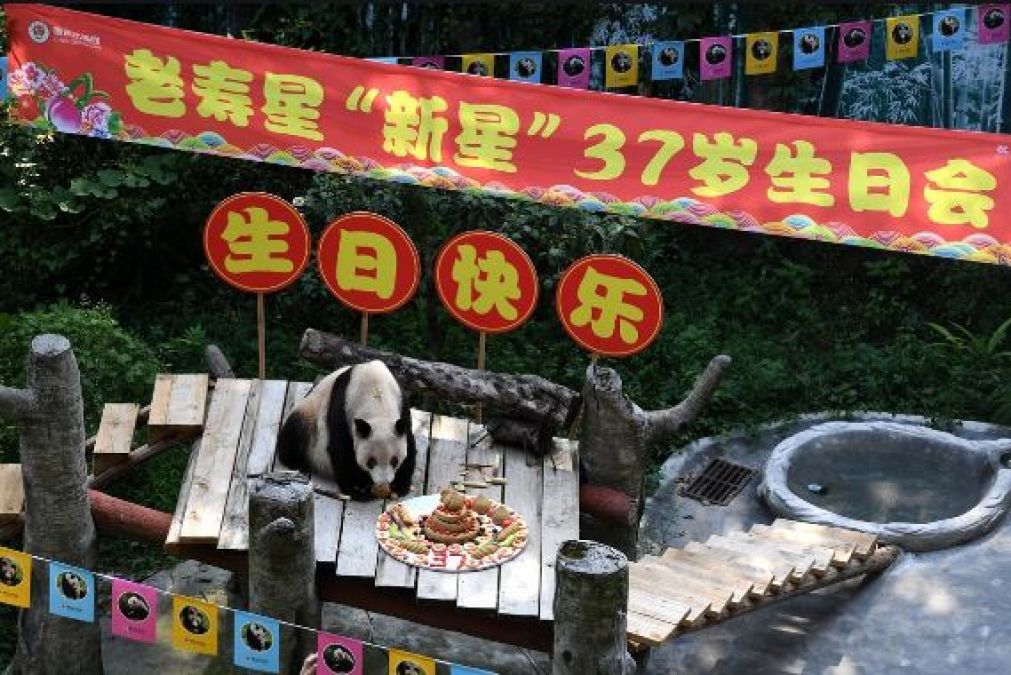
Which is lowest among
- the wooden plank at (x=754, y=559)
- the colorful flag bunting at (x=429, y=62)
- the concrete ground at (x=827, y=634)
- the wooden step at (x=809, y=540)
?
the concrete ground at (x=827, y=634)

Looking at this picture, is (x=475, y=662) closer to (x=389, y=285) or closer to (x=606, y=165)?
(x=389, y=285)

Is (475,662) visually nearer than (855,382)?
Yes

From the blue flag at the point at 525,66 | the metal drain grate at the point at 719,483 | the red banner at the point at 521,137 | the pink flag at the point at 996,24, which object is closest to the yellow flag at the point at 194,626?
the red banner at the point at 521,137

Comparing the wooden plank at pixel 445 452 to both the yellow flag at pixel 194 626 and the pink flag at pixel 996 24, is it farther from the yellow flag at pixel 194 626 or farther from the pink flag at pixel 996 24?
the pink flag at pixel 996 24

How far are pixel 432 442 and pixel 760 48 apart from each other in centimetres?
477

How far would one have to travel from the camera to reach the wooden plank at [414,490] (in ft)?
25.7

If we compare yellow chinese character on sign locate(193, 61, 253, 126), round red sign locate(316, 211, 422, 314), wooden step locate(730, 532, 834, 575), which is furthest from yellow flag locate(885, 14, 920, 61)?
yellow chinese character on sign locate(193, 61, 253, 126)

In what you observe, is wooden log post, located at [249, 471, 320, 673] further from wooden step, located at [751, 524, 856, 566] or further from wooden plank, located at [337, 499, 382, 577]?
wooden step, located at [751, 524, 856, 566]

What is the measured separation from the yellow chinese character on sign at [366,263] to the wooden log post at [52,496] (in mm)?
1877

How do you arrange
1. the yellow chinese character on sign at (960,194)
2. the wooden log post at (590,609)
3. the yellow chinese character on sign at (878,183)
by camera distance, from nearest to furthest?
the wooden log post at (590,609) → the yellow chinese character on sign at (960,194) → the yellow chinese character on sign at (878,183)

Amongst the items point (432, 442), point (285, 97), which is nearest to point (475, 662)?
point (432, 442)

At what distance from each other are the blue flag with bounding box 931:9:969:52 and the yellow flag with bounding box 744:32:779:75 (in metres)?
1.26

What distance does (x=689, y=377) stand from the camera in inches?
511

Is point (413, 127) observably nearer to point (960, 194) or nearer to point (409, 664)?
point (960, 194)
